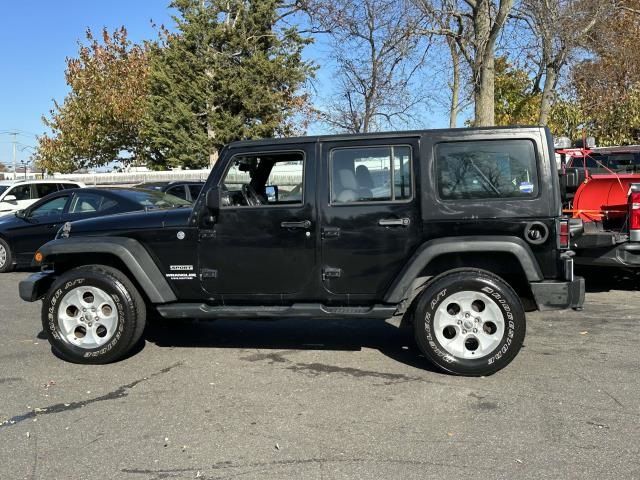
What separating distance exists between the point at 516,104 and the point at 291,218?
28.9 metres

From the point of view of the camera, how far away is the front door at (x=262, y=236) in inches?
203

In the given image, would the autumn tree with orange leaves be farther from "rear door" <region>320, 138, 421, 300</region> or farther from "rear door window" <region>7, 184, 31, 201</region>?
"rear door" <region>320, 138, 421, 300</region>

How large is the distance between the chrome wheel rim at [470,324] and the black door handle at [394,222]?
2.29 ft

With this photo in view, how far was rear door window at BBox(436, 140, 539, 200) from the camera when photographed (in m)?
4.92

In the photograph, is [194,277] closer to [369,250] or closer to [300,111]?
[369,250]

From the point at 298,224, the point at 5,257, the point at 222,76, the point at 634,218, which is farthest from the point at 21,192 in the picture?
the point at 222,76

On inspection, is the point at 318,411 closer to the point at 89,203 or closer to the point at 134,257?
the point at 134,257

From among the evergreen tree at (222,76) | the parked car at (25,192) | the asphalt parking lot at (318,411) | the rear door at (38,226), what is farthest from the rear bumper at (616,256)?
the evergreen tree at (222,76)

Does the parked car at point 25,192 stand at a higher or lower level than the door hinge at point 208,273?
higher

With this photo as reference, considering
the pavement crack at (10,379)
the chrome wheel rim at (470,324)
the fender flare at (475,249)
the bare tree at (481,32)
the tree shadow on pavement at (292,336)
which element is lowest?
the pavement crack at (10,379)

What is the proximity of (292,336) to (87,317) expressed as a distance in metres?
2.09

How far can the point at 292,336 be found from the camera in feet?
21.2

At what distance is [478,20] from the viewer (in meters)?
16.0

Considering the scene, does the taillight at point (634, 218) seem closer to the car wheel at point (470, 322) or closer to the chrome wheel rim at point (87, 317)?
the car wheel at point (470, 322)
